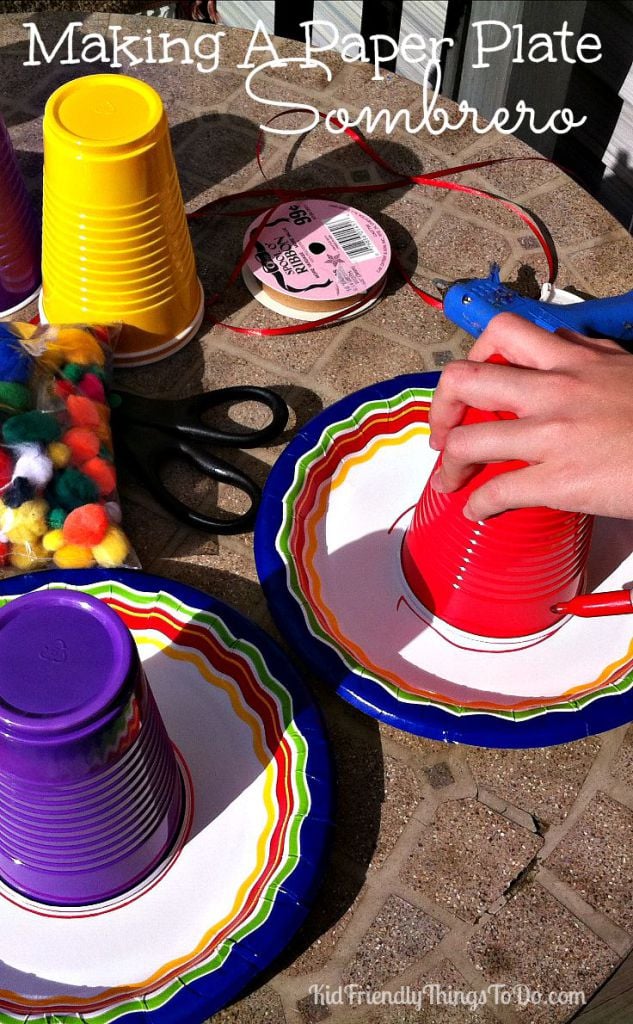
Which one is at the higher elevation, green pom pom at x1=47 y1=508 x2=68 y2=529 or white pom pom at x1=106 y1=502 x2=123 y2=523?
green pom pom at x1=47 y1=508 x2=68 y2=529

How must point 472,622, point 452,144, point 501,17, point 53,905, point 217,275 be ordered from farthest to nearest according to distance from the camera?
1. point 501,17
2. point 452,144
3. point 217,275
4. point 472,622
5. point 53,905

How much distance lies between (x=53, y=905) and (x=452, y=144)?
93cm

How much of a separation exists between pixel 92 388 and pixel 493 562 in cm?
36

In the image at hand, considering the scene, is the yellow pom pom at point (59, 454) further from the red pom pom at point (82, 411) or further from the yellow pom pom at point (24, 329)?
the yellow pom pom at point (24, 329)

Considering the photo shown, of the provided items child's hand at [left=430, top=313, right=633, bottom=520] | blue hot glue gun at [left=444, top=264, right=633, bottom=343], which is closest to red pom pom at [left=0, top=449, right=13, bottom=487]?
child's hand at [left=430, top=313, right=633, bottom=520]

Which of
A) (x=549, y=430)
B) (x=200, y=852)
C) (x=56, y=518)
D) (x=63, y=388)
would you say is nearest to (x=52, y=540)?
(x=56, y=518)

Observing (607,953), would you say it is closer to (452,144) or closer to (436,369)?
(436,369)

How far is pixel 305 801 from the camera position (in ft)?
2.03

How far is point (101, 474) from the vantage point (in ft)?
2.49

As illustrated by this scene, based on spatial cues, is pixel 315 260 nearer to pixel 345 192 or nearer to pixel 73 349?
pixel 345 192

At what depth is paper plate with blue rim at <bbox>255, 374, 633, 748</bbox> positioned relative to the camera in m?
0.66

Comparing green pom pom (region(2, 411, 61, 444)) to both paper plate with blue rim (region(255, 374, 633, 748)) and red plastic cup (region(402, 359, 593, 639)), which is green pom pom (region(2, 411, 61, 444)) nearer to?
paper plate with blue rim (region(255, 374, 633, 748))

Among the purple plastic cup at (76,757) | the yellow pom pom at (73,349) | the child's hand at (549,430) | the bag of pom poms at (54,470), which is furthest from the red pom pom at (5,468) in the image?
the child's hand at (549,430)

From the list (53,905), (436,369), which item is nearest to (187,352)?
(436,369)
